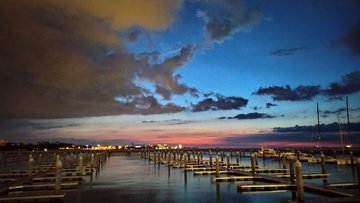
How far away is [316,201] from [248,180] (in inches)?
490

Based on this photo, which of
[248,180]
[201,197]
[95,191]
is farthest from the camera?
[248,180]

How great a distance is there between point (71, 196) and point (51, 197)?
2739mm

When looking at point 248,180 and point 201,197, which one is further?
point 248,180

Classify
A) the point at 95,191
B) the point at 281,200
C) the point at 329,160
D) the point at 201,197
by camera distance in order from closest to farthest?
1. the point at 281,200
2. the point at 201,197
3. the point at 95,191
4. the point at 329,160

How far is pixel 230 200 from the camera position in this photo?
18.2 m

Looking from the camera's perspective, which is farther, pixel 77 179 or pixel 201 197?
pixel 77 179

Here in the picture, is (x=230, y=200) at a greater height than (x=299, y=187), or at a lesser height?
lesser

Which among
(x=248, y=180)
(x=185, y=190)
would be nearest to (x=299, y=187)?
(x=185, y=190)

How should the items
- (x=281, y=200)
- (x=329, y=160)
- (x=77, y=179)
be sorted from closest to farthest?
(x=281, y=200) < (x=77, y=179) < (x=329, y=160)

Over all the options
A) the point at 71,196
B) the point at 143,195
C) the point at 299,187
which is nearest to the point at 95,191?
the point at 71,196

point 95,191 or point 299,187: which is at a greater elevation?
point 299,187

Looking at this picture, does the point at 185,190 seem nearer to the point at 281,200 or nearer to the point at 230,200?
the point at 230,200

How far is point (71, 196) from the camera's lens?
20.3 meters

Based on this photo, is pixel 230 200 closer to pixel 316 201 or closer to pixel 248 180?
pixel 316 201
